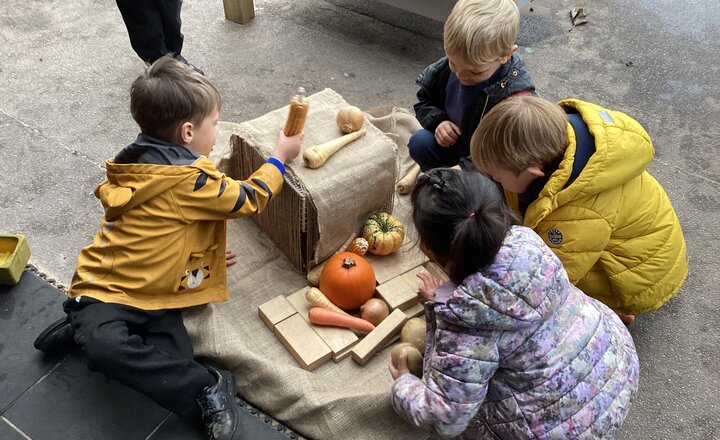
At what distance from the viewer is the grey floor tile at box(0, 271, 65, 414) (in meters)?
2.12

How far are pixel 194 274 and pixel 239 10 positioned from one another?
2.63 meters

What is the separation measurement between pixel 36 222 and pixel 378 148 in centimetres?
162

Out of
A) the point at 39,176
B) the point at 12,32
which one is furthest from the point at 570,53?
the point at 12,32

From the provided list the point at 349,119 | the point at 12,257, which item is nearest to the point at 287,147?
the point at 349,119

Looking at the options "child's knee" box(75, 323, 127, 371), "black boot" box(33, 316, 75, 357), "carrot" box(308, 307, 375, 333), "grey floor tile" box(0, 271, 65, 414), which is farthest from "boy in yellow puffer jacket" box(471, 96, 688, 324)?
"grey floor tile" box(0, 271, 65, 414)

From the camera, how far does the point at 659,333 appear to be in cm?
237

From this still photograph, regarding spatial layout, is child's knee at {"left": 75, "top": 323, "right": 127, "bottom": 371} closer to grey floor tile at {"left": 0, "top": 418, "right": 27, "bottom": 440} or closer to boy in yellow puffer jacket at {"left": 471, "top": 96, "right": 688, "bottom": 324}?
grey floor tile at {"left": 0, "top": 418, "right": 27, "bottom": 440}

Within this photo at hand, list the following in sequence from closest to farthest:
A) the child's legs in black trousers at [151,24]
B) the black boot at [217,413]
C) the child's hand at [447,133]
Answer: the black boot at [217,413]
the child's hand at [447,133]
the child's legs in black trousers at [151,24]

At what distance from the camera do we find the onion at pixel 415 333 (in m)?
A: 2.07

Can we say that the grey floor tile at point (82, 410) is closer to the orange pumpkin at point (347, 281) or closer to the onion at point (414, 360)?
the orange pumpkin at point (347, 281)

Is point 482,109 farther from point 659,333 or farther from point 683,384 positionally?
point 683,384

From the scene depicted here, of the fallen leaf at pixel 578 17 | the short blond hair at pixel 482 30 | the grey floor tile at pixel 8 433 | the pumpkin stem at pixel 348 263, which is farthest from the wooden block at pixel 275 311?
the fallen leaf at pixel 578 17

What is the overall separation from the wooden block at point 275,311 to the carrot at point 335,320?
0.09m

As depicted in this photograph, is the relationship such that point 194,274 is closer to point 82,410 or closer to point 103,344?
point 103,344
